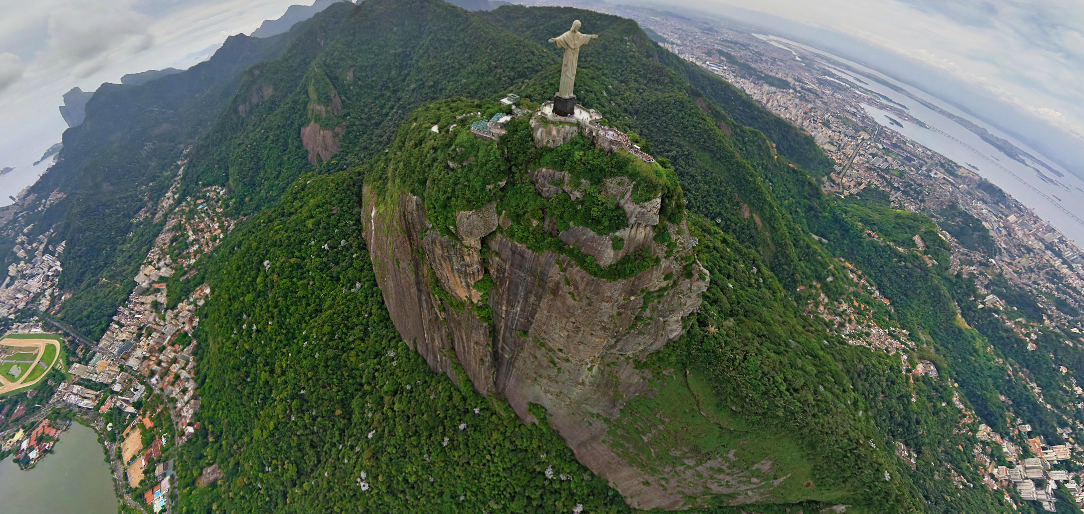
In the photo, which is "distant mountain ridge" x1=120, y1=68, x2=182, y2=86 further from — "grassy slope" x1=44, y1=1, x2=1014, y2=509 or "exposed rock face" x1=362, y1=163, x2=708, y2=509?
"exposed rock face" x1=362, y1=163, x2=708, y2=509

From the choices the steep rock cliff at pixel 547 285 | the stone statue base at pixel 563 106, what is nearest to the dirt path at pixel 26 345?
the steep rock cliff at pixel 547 285

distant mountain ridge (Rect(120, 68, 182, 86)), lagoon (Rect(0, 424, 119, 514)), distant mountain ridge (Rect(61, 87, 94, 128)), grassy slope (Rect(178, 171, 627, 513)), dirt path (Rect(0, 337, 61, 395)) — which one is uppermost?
distant mountain ridge (Rect(120, 68, 182, 86))

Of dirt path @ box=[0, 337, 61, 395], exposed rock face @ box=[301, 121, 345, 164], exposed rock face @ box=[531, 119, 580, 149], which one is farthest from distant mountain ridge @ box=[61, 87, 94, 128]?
exposed rock face @ box=[531, 119, 580, 149]

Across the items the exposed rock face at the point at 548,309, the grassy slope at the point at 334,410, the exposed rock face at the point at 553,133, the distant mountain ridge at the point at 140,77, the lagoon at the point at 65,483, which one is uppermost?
the distant mountain ridge at the point at 140,77

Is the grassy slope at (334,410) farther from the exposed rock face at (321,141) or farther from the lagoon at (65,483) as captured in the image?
the exposed rock face at (321,141)

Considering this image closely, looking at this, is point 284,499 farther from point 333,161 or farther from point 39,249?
point 39,249

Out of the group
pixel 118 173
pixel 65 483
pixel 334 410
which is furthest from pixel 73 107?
pixel 334 410

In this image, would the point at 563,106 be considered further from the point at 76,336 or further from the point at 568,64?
the point at 76,336
